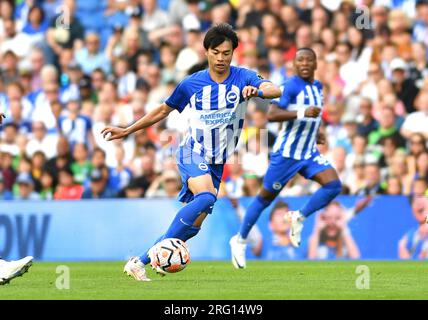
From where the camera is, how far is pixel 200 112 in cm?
1171

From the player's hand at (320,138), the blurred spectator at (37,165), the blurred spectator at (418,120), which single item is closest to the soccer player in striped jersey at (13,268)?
the player's hand at (320,138)

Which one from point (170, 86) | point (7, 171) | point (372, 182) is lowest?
point (372, 182)

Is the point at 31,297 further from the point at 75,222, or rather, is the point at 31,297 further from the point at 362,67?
the point at 362,67

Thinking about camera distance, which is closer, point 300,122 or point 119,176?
point 300,122

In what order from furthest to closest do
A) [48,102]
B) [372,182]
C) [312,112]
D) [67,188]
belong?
[48,102]
[67,188]
[372,182]
[312,112]

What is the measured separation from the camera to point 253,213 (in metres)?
15.0

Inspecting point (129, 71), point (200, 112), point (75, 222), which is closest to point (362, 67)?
point (129, 71)

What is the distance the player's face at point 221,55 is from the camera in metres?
11.3

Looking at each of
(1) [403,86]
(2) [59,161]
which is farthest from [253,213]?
(2) [59,161]

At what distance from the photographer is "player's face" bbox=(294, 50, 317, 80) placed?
48.8 feet

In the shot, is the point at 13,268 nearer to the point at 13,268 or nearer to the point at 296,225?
the point at 13,268

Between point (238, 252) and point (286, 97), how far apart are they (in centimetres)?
218

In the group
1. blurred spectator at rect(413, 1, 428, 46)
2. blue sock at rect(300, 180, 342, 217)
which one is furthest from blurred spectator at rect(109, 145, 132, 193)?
blurred spectator at rect(413, 1, 428, 46)

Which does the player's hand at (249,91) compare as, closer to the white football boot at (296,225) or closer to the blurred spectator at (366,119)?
the white football boot at (296,225)
